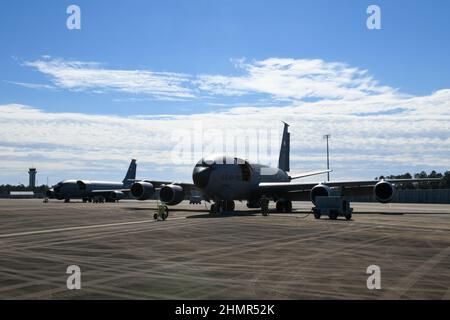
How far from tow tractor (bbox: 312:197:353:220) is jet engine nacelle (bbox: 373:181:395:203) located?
679 cm

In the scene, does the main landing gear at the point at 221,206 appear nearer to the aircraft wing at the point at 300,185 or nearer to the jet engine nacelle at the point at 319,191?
the aircraft wing at the point at 300,185

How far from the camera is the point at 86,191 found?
312 ft

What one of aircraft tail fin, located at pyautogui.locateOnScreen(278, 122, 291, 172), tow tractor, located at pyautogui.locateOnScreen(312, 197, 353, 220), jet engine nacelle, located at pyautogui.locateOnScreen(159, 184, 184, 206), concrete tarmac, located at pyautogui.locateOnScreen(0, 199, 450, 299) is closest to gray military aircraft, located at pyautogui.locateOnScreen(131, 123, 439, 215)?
jet engine nacelle, located at pyautogui.locateOnScreen(159, 184, 184, 206)

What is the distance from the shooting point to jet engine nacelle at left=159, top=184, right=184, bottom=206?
4612 cm

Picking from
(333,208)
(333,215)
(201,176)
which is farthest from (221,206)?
(333,215)

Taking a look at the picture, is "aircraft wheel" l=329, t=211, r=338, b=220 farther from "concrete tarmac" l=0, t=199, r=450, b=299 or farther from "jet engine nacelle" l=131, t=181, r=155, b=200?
"jet engine nacelle" l=131, t=181, r=155, b=200

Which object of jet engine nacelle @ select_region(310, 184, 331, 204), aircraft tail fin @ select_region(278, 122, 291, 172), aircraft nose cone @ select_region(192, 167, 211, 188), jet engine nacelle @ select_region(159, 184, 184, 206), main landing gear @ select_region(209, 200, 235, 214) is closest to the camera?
aircraft nose cone @ select_region(192, 167, 211, 188)

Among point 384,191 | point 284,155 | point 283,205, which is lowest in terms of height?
point 283,205

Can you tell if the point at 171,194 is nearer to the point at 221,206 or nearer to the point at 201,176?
the point at 221,206

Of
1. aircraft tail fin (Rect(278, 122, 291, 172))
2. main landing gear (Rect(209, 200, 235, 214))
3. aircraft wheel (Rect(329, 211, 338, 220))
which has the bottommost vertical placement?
aircraft wheel (Rect(329, 211, 338, 220))

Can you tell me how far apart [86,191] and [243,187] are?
2269 inches
